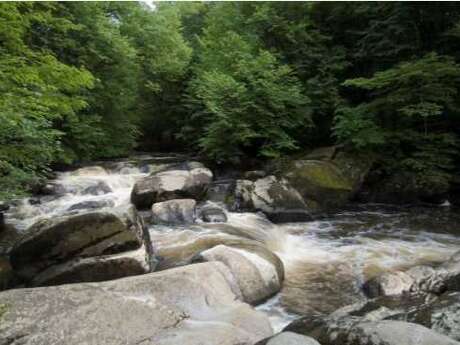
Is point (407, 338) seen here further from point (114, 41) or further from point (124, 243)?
point (114, 41)

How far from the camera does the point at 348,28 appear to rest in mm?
13570

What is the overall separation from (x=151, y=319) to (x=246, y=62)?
1006 centimetres

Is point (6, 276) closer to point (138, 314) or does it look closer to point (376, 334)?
point (138, 314)

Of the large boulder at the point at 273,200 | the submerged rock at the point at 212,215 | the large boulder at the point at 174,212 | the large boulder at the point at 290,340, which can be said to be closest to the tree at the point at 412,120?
the large boulder at the point at 273,200

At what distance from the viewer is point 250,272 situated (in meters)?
5.22

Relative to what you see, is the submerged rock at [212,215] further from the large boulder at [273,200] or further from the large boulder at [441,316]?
the large boulder at [441,316]

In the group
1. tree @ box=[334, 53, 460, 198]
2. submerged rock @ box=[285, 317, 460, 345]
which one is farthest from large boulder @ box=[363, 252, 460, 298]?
tree @ box=[334, 53, 460, 198]

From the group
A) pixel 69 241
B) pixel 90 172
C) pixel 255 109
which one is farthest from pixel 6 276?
pixel 255 109

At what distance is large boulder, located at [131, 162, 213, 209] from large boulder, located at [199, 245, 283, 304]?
155 inches

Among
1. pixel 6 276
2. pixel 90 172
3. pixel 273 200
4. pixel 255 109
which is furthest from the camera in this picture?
pixel 90 172

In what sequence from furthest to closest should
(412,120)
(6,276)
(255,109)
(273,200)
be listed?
1. (255,109)
2. (412,120)
3. (273,200)
4. (6,276)

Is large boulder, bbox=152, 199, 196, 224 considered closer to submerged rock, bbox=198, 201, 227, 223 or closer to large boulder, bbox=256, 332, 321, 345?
submerged rock, bbox=198, 201, 227, 223

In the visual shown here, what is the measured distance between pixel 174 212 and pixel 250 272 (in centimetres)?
338

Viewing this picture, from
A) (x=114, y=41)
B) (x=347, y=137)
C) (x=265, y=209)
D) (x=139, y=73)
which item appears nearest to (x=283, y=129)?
(x=347, y=137)
